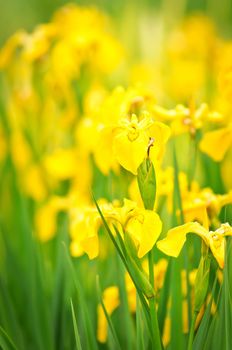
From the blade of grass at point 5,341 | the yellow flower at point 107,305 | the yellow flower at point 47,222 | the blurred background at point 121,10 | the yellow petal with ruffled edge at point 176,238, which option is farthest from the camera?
the blurred background at point 121,10

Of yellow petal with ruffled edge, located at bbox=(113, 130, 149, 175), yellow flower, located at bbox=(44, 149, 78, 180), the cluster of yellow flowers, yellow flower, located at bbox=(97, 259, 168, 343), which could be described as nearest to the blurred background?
the cluster of yellow flowers

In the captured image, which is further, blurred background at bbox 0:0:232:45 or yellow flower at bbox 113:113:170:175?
blurred background at bbox 0:0:232:45

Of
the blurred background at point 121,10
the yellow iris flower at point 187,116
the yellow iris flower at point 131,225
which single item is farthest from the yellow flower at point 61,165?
the blurred background at point 121,10

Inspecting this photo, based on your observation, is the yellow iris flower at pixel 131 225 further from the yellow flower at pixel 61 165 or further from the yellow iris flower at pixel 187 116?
the yellow flower at pixel 61 165

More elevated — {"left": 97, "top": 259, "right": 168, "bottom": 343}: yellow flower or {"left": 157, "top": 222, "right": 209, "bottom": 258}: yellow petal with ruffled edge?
{"left": 157, "top": 222, "right": 209, "bottom": 258}: yellow petal with ruffled edge

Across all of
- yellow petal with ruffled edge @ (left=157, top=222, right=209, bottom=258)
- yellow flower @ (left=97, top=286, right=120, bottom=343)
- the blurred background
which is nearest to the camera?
yellow petal with ruffled edge @ (left=157, top=222, right=209, bottom=258)

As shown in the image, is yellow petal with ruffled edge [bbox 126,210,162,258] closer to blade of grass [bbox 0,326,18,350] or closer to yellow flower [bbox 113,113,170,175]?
yellow flower [bbox 113,113,170,175]

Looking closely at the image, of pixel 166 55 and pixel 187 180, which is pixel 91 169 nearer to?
pixel 187 180

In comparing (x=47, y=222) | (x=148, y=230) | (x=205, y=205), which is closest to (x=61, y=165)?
(x=47, y=222)

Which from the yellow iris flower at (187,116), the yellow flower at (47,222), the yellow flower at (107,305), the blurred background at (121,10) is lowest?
the yellow flower at (107,305)
